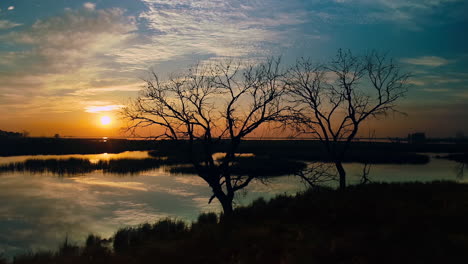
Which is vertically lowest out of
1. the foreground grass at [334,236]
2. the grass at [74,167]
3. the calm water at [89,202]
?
the calm water at [89,202]

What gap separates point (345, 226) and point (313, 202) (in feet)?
9.47

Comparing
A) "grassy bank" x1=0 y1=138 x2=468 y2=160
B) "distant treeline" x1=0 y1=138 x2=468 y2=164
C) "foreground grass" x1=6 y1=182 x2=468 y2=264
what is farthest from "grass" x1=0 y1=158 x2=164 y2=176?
"foreground grass" x1=6 y1=182 x2=468 y2=264

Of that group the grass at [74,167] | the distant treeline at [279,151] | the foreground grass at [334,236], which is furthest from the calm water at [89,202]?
the foreground grass at [334,236]

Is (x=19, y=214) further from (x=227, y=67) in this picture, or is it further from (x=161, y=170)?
(x=161, y=170)

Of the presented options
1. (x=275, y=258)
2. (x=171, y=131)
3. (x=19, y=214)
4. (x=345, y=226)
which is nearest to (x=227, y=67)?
(x=171, y=131)

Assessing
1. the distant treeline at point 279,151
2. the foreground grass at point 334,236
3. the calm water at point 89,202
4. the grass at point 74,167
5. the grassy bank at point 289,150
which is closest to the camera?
the foreground grass at point 334,236

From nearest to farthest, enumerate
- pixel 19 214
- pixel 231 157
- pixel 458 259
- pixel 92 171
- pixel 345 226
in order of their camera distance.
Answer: pixel 458 259, pixel 345 226, pixel 231 157, pixel 19 214, pixel 92 171

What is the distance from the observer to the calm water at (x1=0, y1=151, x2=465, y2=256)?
18250 millimetres

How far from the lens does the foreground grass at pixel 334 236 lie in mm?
7211

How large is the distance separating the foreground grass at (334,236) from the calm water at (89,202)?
6666mm

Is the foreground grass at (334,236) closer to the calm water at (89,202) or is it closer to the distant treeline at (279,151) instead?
the calm water at (89,202)

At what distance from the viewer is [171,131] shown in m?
16.5

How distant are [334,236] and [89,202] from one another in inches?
886

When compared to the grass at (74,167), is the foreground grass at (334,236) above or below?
above
